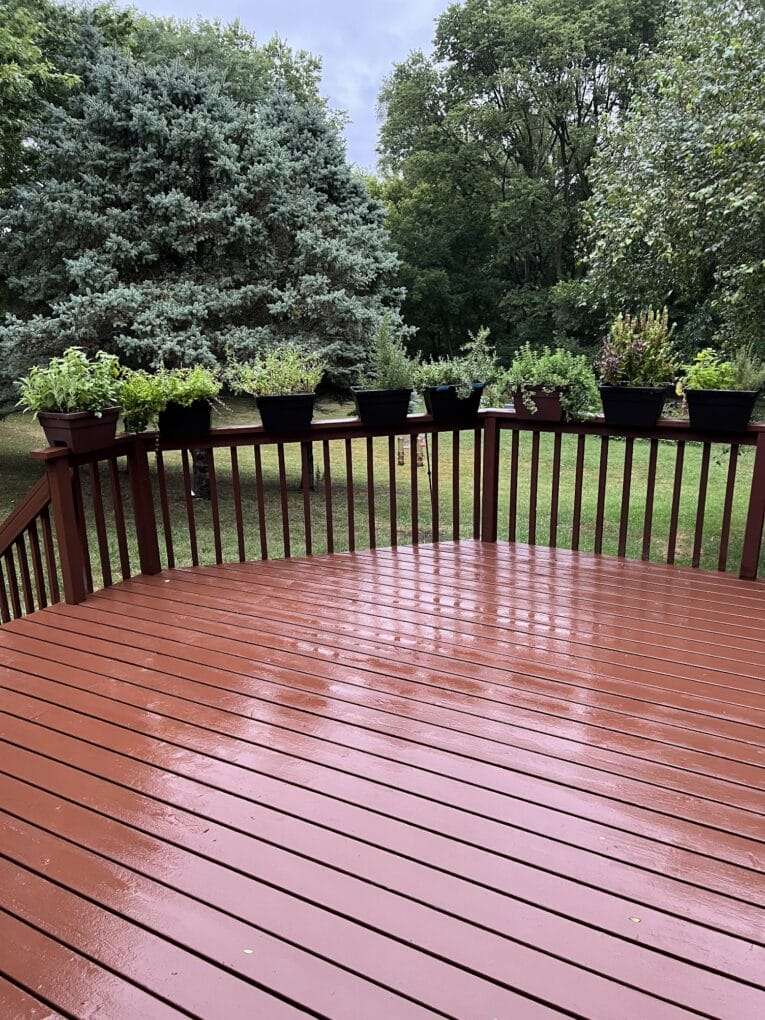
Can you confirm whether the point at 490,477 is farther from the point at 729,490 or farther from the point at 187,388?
the point at 187,388

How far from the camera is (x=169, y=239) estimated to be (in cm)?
713

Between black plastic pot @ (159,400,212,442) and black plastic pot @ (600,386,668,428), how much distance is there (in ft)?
6.78

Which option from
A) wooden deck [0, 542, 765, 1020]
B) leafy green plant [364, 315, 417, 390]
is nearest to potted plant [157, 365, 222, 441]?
leafy green plant [364, 315, 417, 390]

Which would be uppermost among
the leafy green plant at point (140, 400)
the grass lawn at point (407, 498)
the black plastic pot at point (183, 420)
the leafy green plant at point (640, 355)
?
the leafy green plant at point (640, 355)

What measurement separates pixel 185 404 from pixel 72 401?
→ 573mm

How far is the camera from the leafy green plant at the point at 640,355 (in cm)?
357

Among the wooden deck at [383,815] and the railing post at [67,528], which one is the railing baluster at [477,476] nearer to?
the wooden deck at [383,815]

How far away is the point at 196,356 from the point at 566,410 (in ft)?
13.5

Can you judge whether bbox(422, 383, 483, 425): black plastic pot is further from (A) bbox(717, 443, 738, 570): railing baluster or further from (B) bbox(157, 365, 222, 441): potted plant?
(A) bbox(717, 443, 738, 570): railing baluster

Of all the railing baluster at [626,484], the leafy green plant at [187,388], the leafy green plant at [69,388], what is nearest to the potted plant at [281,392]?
the leafy green plant at [187,388]

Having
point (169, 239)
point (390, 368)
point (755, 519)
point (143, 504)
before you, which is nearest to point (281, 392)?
point (390, 368)

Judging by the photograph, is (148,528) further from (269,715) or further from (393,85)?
(393,85)

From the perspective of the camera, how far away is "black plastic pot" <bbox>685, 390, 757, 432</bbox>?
10.9 ft

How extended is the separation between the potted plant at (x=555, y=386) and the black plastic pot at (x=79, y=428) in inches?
82.1
